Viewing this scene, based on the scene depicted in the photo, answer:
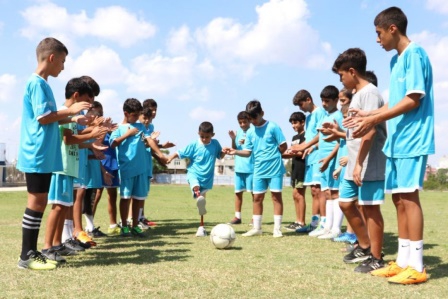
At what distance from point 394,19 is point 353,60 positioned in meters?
0.73

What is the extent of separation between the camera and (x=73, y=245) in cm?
604

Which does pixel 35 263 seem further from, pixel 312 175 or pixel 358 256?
pixel 312 175

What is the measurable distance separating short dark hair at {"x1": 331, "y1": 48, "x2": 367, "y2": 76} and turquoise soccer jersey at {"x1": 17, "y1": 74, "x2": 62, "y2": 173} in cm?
305

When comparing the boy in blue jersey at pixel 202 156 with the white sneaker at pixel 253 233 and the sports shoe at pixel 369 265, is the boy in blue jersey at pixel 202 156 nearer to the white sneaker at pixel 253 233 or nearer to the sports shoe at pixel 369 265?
the white sneaker at pixel 253 233

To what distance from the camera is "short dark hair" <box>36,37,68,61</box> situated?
5.05 meters

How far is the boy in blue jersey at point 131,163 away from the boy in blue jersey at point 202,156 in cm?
67

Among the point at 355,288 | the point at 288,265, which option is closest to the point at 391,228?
the point at 288,265

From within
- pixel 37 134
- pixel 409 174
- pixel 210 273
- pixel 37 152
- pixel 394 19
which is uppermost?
pixel 394 19

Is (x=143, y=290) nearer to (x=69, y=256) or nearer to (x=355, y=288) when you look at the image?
(x=355, y=288)

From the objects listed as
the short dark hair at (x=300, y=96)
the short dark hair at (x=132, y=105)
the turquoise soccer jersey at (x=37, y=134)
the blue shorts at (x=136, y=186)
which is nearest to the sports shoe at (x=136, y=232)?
the blue shorts at (x=136, y=186)

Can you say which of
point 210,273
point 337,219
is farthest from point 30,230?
point 337,219

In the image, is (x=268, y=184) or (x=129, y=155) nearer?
(x=129, y=155)

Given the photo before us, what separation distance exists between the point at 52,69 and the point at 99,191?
373cm

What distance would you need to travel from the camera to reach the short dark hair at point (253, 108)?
26.5 feet
